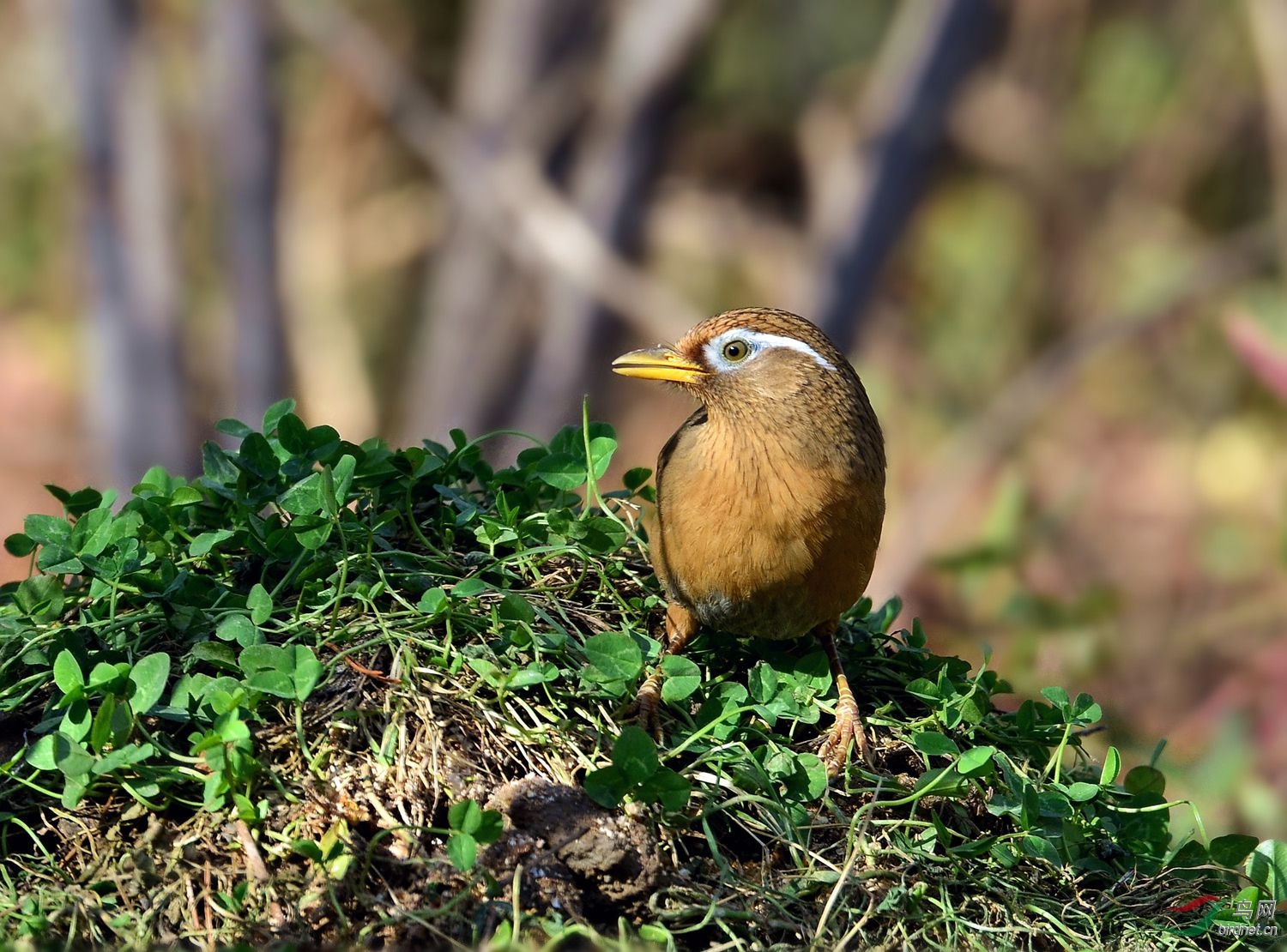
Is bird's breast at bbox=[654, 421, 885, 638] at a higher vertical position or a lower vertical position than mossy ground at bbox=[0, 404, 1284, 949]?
higher

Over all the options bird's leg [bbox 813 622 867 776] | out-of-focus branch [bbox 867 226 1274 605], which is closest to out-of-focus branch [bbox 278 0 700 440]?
out-of-focus branch [bbox 867 226 1274 605]

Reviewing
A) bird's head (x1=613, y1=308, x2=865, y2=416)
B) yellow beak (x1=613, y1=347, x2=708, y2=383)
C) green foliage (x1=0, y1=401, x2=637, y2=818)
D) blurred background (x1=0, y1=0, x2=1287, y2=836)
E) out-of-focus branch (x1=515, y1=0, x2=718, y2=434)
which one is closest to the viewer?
Answer: green foliage (x1=0, y1=401, x2=637, y2=818)

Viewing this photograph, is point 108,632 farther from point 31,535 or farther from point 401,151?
point 401,151

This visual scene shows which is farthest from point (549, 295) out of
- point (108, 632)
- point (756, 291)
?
point (108, 632)

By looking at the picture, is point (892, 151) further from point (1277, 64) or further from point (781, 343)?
point (781, 343)

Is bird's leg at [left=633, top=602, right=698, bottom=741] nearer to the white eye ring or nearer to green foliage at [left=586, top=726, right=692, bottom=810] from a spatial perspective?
green foliage at [left=586, top=726, right=692, bottom=810]

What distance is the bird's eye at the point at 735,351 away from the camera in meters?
3.91

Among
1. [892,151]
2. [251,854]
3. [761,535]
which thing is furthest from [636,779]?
[892,151]

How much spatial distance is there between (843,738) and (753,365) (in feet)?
3.71

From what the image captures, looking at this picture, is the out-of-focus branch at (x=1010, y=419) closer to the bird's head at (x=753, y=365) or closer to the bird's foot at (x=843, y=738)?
the bird's head at (x=753, y=365)

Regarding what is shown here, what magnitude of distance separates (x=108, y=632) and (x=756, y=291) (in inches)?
404

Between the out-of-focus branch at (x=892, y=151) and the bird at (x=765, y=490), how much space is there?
6397mm

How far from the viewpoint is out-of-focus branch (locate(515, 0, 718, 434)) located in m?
10.8

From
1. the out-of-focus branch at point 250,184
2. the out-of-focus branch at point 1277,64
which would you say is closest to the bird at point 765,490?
the out-of-focus branch at point 250,184
